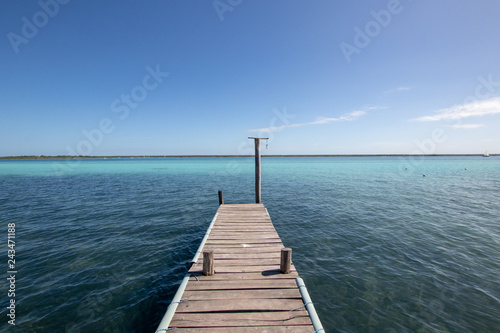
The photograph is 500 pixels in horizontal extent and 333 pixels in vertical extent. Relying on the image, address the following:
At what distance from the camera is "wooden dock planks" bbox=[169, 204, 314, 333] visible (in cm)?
427

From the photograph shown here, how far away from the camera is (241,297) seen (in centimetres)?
504

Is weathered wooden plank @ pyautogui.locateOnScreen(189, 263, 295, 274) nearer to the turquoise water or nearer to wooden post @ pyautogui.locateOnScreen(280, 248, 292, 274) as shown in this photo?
wooden post @ pyautogui.locateOnScreen(280, 248, 292, 274)

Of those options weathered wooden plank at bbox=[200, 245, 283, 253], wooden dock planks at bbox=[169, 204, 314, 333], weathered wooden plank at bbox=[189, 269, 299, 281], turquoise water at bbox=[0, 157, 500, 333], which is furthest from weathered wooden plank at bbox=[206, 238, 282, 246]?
weathered wooden plank at bbox=[189, 269, 299, 281]

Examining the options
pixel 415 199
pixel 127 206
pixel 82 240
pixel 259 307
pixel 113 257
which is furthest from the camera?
pixel 415 199

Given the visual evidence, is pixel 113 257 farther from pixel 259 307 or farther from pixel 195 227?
pixel 259 307

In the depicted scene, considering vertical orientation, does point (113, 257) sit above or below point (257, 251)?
below

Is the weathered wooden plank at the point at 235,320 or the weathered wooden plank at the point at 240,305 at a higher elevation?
the weathered wooden plank at the point at 240,305

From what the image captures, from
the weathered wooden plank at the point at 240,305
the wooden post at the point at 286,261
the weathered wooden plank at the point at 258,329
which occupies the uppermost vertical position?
the wooden post at the point at 286,261

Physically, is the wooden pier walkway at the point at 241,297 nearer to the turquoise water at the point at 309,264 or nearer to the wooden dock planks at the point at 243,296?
the wooden dock planks at the point at 243,296

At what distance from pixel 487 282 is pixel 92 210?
2340 centimetres

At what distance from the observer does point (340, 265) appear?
8.51 meters

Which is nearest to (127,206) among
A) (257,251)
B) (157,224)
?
(157,224)

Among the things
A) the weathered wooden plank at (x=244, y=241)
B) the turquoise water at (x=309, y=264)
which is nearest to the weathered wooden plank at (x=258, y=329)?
the turquoise water at (x=309, y=264)

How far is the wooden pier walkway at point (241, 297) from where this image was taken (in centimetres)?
426
